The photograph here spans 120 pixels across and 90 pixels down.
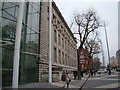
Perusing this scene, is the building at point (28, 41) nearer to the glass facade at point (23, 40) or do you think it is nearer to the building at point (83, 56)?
the glass facade at point (23, 40)

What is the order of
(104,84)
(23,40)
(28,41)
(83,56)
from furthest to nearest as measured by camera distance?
(83,56), (104,84), (28,41), (23,40)

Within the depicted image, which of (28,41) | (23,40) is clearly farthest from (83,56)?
(23,40)

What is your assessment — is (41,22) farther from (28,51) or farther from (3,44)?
(3,44)

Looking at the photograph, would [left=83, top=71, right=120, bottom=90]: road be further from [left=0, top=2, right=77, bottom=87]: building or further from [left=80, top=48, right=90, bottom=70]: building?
[left=0, top=2, right=77, bottom=87]: building

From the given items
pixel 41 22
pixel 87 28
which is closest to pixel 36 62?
pixel 41 22

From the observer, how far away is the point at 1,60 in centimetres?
1263

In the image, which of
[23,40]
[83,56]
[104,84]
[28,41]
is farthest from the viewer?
[83,56]

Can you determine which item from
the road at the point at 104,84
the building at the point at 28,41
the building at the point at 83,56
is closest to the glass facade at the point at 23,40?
the building at the point at 28,41

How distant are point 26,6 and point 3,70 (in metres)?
7.66

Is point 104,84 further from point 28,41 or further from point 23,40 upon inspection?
point 23,40

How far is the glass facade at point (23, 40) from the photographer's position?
13195 millimetres

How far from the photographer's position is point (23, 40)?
53.5ft

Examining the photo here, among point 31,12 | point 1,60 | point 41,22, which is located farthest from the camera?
point 41,22

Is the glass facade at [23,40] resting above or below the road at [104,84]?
above
